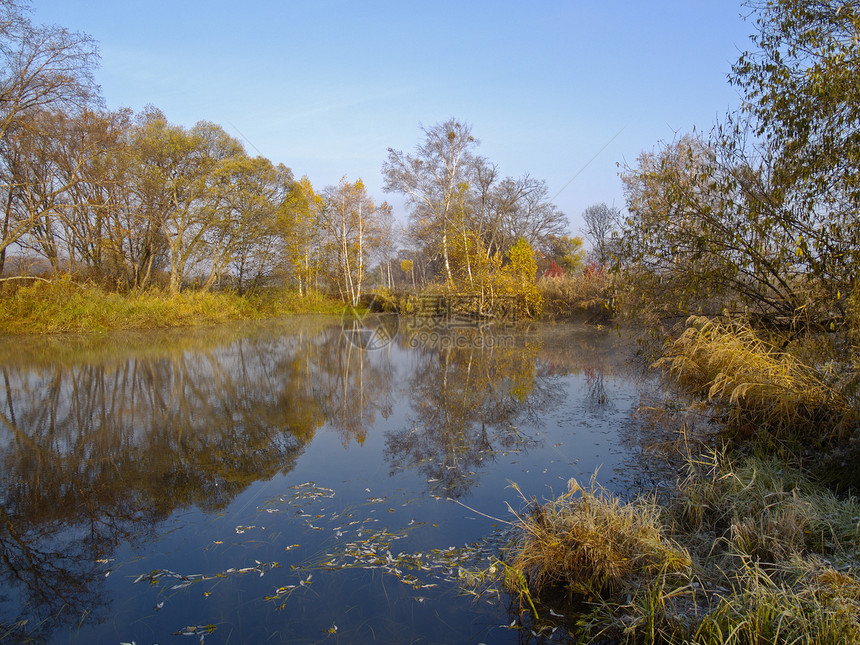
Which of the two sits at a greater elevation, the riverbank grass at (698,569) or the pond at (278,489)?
the riverbank grass at (698,569)

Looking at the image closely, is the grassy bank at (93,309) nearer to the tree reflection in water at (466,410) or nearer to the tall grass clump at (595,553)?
the tree reflection in water at (466,410)

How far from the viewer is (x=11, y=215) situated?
1953cm

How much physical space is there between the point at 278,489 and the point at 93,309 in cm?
1766

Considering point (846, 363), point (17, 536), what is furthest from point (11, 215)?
point (846, 363)

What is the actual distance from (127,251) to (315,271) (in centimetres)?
1411

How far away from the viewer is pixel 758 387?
5355mm

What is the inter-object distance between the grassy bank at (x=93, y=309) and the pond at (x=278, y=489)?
750 centimetres

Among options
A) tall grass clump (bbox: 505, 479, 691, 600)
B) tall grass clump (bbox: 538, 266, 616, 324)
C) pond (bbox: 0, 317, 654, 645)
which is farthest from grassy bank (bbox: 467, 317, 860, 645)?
tall grass clump (bbox: 538, 266, 616, 324)

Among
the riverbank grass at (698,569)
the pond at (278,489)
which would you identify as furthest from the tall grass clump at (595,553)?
the pond at (278,489)

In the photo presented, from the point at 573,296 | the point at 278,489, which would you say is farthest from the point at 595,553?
Answer: the point at 573,296

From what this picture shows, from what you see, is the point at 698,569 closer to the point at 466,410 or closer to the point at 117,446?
the point at 466,410

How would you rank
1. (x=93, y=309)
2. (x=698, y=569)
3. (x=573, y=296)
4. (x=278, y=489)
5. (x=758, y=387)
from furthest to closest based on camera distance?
(x=573, y=296), (x=93, y=309), (x=758, y=387), (x=278, y=489), (x=698, y=569)

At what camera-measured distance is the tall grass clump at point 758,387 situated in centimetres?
490

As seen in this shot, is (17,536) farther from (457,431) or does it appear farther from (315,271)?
(315,271)
